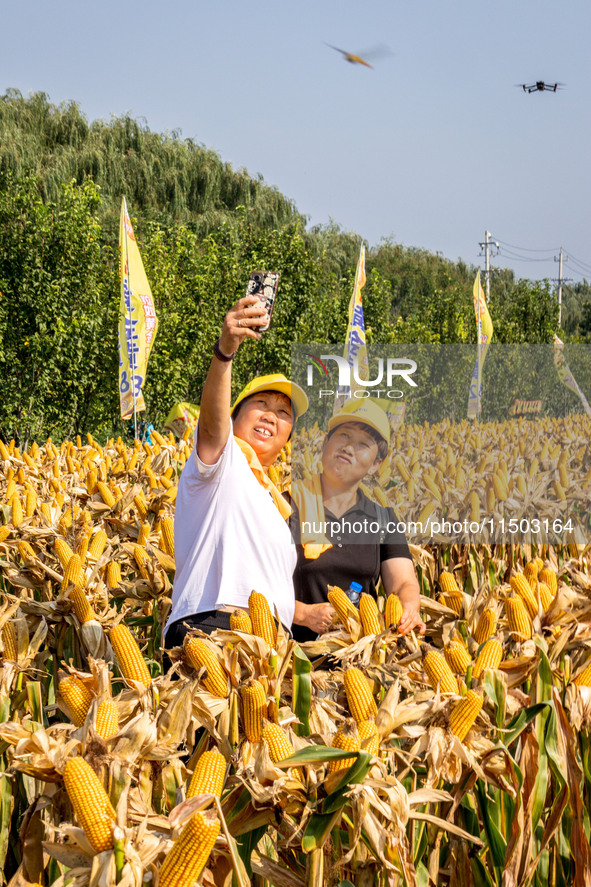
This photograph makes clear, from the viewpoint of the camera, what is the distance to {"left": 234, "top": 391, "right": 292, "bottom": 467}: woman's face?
3.12m

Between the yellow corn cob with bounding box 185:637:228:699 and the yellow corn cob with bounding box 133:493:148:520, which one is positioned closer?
the yellow corn cob with bounding box 185:637:228:699

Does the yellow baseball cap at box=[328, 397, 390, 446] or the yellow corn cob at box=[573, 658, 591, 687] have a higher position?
the yellow baseball cap at box=[328, 397, 390, 446]

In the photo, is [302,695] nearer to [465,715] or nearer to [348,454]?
[465,715]

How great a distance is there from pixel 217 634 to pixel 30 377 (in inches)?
540

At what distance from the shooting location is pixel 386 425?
133 inches

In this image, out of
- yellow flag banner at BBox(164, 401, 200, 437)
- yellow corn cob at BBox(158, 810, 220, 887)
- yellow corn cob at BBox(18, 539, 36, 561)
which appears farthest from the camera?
yellow flag banner at BBox(164, 401, 200, 437)

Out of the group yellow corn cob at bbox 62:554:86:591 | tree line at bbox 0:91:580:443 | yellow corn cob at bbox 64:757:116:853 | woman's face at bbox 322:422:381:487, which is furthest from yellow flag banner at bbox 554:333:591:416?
yellow corn cob at bbox 64:757:116:853

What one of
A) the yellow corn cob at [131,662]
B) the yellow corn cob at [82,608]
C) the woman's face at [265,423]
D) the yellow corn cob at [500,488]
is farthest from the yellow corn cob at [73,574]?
the yellow corn cob at [500,488]

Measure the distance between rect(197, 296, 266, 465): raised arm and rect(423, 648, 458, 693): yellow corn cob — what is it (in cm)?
100

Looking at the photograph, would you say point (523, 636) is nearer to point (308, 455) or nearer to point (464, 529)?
point (464, 529)

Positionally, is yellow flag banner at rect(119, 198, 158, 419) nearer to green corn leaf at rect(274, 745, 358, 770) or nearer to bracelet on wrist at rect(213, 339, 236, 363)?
bracelet on wrist at rect(213, 339, 236, 363)

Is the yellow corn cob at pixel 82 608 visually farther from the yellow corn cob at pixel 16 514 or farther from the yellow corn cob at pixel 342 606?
the yellow corn cob at pixel 16 514

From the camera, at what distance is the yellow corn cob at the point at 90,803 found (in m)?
1.41

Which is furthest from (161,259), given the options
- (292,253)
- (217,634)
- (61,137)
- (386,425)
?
(61,137)
